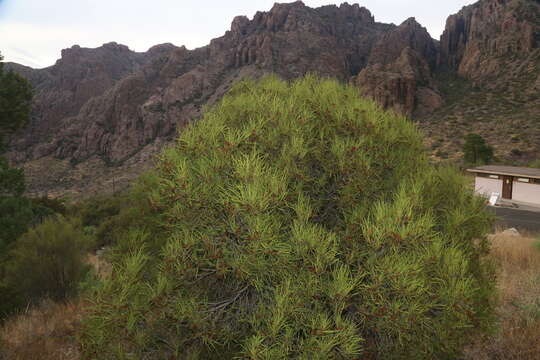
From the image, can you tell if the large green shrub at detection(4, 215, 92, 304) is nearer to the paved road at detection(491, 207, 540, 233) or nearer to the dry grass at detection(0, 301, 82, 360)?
the dry grass at detection(0, 301, 82, 360)

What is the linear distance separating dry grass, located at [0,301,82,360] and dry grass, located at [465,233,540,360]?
6159mm

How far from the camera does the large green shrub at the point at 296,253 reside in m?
3.05

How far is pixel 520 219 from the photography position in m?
23.4

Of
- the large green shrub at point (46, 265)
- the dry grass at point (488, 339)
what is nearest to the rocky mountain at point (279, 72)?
the large green shrub at point (46, 265)

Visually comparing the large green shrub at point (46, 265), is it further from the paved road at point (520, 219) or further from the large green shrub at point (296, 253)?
the paved road at point (520, 219)

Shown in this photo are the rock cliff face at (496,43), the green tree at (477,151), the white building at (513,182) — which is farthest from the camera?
the rock cliff face at (496,43)

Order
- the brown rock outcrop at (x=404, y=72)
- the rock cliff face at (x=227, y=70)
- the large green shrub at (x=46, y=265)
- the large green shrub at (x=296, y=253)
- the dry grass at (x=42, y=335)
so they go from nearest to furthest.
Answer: the large green shrub at (x=296, y=253) → the dry grass at (x=42, y=335) → the large green shrub at (x=46, y=265) → the brown rock outcrop at (x=404, y=72) → the rock cliff face at (x=227, y=70)

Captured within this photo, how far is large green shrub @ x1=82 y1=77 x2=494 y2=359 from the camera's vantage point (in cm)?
305

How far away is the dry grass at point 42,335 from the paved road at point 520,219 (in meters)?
22.6

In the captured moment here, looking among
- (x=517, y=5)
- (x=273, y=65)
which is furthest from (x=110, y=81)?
(x=517, y=5)

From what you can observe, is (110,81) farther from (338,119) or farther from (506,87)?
(338,119)

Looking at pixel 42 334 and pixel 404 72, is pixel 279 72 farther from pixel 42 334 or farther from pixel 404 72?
pixel 42 334

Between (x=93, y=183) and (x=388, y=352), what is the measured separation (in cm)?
8003

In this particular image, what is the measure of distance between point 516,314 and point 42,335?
8.59 m
